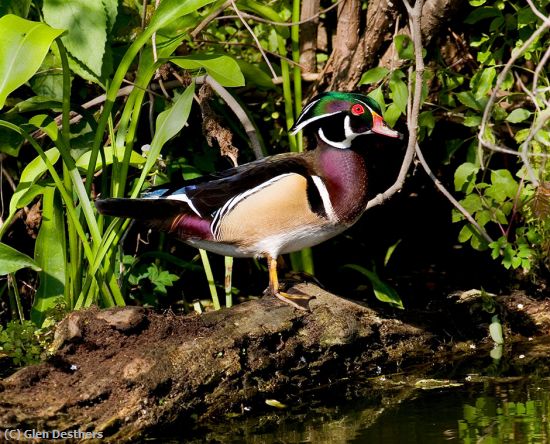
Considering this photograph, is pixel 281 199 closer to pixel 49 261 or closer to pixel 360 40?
pixel 49 261

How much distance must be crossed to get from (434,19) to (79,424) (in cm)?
290

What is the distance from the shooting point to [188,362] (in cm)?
414

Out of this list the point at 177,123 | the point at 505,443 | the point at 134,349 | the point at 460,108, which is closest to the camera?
the point at 505,443

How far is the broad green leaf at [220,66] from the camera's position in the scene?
463 centimetres

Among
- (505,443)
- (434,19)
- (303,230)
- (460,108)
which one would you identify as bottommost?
(505,443)

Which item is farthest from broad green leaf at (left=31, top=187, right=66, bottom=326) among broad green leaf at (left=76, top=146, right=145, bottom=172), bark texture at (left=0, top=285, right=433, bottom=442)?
bark texture at (left=0, top=285, right=433, bottom=442)

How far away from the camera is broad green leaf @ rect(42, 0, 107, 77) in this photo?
460cm

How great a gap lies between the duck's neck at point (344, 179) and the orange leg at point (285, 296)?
0.40 m

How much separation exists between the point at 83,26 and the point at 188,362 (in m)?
1.67

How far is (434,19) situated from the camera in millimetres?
5293

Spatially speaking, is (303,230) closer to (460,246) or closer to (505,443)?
(505,443)

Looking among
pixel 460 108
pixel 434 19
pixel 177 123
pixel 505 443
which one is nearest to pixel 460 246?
pixel 460 108

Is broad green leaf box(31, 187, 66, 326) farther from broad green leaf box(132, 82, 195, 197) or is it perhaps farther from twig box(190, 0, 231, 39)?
twig box(190, 0, 231, 39)

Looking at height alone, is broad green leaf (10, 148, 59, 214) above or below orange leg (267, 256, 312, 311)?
above
